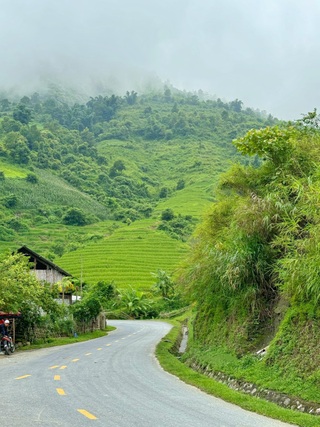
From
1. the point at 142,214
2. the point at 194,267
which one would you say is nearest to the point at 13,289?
the point at 194,267

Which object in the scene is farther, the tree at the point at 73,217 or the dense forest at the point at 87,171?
the dense forest at the point at 87,171

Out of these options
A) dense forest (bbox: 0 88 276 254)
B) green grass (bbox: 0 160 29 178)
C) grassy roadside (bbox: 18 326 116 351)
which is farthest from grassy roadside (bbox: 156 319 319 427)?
green grass (bbox: 0 160 29 178)

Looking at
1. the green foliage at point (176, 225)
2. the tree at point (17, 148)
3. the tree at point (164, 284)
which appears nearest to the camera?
the tree at point (164, 284)

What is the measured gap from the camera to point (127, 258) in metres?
84.8

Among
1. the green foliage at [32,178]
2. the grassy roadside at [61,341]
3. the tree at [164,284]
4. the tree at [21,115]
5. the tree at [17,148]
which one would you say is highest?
the tree at [21,115]

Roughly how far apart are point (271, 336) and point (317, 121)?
1035 centimetres

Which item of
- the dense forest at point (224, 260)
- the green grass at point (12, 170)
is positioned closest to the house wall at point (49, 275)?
the dense forest at point (224, 260)

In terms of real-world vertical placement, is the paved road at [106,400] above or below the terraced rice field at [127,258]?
below

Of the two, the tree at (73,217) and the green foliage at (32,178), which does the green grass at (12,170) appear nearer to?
the green foliage at (32,178)

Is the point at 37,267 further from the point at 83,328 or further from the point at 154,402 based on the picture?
the point at 154,402

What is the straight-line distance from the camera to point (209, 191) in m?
131

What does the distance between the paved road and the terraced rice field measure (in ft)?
187

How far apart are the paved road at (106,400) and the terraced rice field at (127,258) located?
57135mm

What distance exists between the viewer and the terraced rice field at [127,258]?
253 ft
